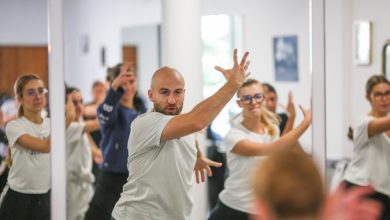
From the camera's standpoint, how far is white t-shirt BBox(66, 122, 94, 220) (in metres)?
3.14

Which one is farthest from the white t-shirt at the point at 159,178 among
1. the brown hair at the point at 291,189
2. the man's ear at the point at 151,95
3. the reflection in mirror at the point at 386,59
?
the brown hair at the point at 291,189

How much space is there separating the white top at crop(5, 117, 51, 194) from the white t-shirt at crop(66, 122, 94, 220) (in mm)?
132

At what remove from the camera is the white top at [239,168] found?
301 cm

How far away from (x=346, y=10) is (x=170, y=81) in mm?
1068

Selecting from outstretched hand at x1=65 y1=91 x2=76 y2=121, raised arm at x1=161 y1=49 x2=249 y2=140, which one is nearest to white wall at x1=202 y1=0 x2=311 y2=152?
raised arm at x1=161 y1=49 x2=249 y2=140

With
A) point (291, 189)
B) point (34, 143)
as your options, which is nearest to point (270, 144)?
point (34, 143)

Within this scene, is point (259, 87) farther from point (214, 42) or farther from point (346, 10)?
point (346, 10)

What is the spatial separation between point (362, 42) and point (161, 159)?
1.26m

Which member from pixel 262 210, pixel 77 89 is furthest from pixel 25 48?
pixel 262 210

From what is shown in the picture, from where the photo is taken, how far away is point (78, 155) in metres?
3.26

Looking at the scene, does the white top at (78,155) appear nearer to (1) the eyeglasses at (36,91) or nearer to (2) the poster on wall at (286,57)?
(1) the eyeglasses at (36,91)

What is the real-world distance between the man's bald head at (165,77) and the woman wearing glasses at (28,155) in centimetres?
60

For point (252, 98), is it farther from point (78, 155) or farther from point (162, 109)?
point (78, 155)

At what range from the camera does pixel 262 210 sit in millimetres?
1072
